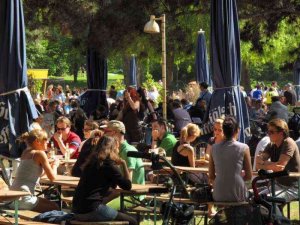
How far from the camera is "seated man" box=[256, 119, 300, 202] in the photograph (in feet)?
33.1

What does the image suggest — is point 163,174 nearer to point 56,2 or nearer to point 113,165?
point 113,165

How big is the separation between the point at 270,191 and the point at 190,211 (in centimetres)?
432

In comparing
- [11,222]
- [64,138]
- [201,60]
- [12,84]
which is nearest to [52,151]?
[64,138]

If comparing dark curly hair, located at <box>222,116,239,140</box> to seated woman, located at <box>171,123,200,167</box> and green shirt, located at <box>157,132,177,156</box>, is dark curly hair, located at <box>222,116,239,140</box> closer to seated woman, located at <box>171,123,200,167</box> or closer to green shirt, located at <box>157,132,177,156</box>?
seated woman, located at <box>171,123,200,167</box>

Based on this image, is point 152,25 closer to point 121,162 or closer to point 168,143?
point 168,143

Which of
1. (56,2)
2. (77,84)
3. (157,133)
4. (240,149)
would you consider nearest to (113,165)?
(240,149)

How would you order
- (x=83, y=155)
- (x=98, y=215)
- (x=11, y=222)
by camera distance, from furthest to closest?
(x=83, y=155), (x=11, y=222), (x=98, y=215)

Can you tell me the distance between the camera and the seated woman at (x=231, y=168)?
9.12 metres

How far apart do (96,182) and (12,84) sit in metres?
3.76

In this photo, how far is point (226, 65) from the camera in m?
13.2

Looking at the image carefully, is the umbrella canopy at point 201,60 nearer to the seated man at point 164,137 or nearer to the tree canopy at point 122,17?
the tree canopy at point 122,17

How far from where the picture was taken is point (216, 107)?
43.5 feet

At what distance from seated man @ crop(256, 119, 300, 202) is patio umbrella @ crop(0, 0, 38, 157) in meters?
3.35

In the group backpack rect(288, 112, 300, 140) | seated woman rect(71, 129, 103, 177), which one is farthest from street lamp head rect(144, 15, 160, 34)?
seated woman rect(71, 129, 103, 177)
